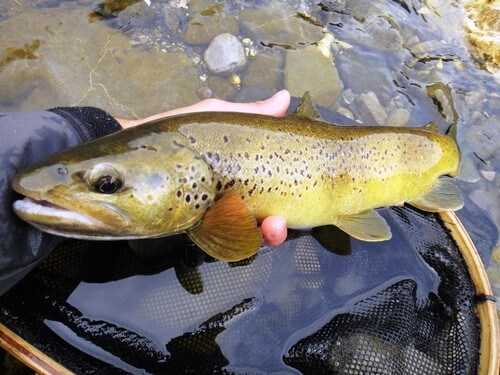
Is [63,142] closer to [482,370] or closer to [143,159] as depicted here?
[143,159]

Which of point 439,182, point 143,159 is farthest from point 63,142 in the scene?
point 439,182

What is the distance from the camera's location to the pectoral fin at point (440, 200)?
2682mm

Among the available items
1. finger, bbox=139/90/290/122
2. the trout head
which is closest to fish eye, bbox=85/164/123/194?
the trout head

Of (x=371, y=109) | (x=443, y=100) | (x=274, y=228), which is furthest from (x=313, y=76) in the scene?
(x=274, y=228)

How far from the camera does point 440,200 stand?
107 inches

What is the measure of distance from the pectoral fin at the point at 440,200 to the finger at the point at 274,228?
0.85m

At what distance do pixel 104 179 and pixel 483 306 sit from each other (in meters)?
1.88

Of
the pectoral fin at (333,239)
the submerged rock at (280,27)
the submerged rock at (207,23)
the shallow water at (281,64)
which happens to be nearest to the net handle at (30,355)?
the pectoral fin at (333,239)

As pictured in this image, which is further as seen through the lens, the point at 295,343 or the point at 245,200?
the point at 295,343

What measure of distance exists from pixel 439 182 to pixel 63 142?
190 cm

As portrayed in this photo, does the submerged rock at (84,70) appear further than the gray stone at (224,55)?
No

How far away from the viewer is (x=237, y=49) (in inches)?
163

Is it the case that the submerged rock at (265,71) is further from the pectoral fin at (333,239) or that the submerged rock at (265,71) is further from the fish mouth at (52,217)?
the fish mouth at (52,217)

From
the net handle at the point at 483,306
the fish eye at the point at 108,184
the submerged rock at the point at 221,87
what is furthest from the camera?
the submerged rock at the point at 221,87
